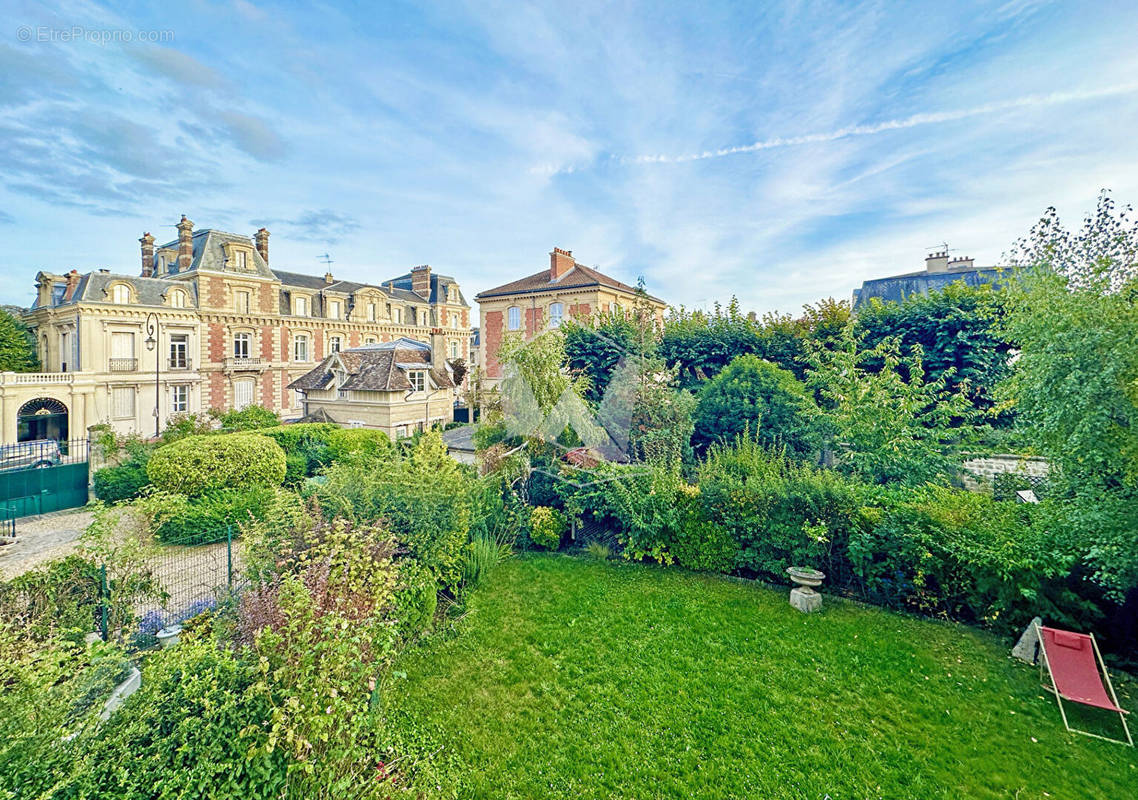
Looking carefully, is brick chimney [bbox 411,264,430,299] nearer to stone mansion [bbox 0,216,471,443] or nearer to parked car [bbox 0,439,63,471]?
stone mansion [bbox 0,216,471,443]

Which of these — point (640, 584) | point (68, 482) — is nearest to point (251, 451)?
point (68, 482)

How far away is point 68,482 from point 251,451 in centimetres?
521

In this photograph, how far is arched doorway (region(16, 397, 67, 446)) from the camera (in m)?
21.8

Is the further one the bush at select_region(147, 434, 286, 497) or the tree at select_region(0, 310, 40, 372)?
the tree at select_region(0, 310, 40, 372)

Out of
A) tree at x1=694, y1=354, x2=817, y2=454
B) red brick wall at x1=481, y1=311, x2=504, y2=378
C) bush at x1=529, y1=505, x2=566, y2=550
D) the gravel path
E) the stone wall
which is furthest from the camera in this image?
red brick wall at x1=481, y1=311, x2=504, y2=378

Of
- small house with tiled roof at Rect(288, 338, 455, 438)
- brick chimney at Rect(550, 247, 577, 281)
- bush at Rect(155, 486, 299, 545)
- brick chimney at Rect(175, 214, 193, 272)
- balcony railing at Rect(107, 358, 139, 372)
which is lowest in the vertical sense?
bush at Rect(155, 486, 299, 545)

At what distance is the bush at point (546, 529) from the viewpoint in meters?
9.09

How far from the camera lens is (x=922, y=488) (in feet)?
23.7

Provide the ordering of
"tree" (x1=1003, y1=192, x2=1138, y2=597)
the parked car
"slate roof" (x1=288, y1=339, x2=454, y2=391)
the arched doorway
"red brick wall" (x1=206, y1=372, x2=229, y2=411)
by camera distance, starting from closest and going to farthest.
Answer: "tree" (x1=1003, y1=192, x2=1138, y2=597) < the parked car < "slate roof" (x1=288, y1=339, x2=454, y2=391) < the arched doorway < "red brick wall" (x1=206, y1=372, x2=229, y2=411)

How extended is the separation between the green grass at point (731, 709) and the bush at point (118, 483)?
10416mm

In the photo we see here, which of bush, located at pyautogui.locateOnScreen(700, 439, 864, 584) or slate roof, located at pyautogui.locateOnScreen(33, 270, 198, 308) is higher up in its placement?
slate roof, located at pyautogui.locateOnScreen(33, 270, 198, 308)

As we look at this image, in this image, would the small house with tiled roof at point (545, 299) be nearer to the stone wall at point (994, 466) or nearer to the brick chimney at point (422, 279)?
the brick chimney at point (422, 279)

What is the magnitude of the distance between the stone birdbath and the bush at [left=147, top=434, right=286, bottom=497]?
37.4 ft

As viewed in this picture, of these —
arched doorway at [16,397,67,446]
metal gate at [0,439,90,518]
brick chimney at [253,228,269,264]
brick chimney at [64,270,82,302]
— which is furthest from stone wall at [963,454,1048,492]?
brick chimney at [64,270,82,302]
